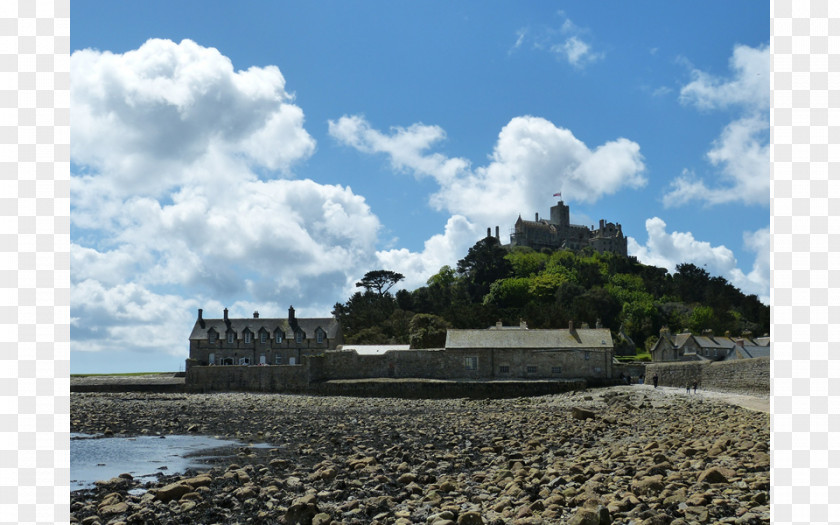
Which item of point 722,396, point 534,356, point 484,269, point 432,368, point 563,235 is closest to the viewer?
→ point 722,396

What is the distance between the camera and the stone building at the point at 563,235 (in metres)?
127

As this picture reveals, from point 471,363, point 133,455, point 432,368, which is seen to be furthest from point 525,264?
point 133,455

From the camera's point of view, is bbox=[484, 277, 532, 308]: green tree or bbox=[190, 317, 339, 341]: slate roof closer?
bbox=[190, 317, 339, 341]: slate roof

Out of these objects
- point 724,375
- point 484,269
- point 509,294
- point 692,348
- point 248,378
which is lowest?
point 248,378

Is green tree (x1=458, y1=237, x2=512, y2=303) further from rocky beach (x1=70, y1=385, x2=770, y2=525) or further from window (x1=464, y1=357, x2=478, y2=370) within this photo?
rocky beach (x1=70, y1=385, x2=770, y2=525)

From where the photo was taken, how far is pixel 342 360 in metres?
45.2

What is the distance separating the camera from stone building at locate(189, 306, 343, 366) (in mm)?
56312

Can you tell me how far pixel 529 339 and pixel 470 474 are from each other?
105 ft

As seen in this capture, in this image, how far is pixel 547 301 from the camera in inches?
3231

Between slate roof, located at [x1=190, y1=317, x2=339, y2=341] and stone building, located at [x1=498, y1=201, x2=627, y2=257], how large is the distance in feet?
233

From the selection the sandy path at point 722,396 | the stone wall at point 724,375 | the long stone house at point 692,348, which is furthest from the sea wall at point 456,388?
Answer: the long stone house at point 692,348

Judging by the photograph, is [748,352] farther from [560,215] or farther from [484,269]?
[560,215]

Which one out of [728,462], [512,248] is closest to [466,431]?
[728,462]

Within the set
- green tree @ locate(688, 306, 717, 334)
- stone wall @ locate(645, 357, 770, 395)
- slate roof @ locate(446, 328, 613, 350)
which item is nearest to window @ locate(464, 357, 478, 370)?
slate roof @ locate(446, 328, 613, 350)
